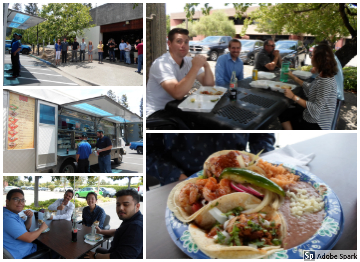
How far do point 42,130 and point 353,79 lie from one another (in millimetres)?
2770

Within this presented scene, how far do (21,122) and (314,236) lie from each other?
1.68 metres

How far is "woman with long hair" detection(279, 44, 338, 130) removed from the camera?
1713 mm

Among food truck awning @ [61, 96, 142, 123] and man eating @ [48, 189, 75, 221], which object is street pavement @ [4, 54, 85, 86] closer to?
food truck awning @ [61, 96, 142, 123]

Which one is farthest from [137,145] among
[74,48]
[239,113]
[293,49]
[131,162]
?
[293,49]

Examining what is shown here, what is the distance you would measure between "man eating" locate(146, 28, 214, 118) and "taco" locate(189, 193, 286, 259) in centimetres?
85

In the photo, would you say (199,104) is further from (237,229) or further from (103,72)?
(237,229)

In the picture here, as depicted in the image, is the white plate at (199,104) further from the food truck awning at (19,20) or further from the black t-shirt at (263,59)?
the food truck awning at (19,20)

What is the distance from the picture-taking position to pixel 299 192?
2.95 ft

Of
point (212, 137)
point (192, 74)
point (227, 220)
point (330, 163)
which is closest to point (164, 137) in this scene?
point (212, 137)

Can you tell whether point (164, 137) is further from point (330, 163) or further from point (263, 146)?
point (330, 163)

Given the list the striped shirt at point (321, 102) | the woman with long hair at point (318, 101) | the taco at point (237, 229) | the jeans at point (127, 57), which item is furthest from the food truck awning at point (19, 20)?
the striped shirt at point (321, 102)

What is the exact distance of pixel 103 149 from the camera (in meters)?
1.45

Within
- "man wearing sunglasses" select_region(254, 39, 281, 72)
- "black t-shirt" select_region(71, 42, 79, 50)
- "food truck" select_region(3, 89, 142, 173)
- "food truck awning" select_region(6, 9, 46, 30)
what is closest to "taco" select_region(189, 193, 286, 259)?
"food truck" select_region(3, 89, 142, 173)

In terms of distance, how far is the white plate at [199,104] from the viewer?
4.68 feet
